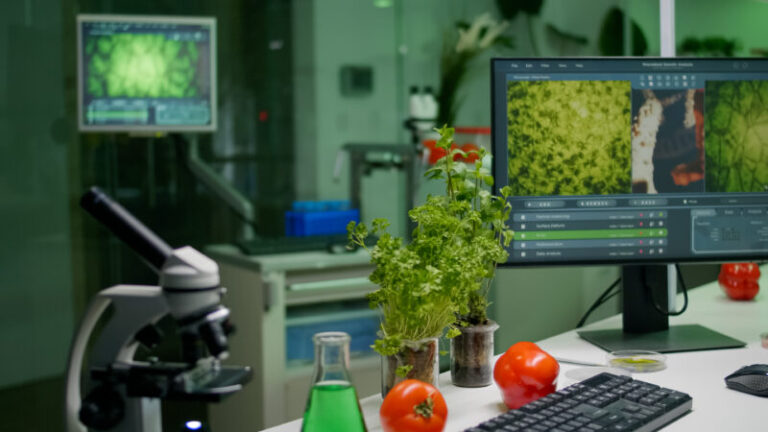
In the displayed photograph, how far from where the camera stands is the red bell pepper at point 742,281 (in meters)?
1.89

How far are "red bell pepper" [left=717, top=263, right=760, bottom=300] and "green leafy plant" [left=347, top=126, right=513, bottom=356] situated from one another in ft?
3.16

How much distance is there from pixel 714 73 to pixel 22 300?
286cm

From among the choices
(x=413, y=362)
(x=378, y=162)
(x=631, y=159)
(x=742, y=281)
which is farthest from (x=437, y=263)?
(x=378, y=162)

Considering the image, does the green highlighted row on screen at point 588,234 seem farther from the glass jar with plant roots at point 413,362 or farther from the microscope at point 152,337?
the microscope at point 152,337

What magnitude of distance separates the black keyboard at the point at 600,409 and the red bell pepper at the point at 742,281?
36.2 inches

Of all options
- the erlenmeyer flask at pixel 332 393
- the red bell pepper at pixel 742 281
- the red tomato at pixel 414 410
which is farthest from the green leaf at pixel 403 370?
the red bell pepper at pixel 742 281

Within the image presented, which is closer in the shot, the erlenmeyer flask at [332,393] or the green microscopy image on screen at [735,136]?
the erlenmeyer flask at [332,393]

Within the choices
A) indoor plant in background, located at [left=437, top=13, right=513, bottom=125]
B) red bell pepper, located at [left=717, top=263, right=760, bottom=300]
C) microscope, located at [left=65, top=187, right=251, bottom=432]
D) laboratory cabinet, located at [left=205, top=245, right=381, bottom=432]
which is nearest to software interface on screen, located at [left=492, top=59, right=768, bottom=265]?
red bell pepper, located at [left=717, top=263, right=760, bottom=300]

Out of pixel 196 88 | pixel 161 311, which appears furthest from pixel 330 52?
pixel 161 311

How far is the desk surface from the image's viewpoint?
1.05m

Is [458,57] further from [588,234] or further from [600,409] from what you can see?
[600,409]

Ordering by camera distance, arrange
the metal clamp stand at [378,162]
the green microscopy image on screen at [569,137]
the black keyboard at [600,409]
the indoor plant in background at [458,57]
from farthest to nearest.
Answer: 1. the indoor plant in background at [458,57]
2. the metal clamp stand at [378,162]
3. the green microscopy image on screen at [569,137]
4. the black keyboard at [600,409]

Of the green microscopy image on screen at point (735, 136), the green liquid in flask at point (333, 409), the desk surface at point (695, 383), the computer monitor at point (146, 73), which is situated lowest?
the desk surface at point (695, 383)

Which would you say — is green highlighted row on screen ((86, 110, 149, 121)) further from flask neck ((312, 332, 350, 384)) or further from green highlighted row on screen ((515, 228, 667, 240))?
flask neck ((312, 332, 350, 384))
